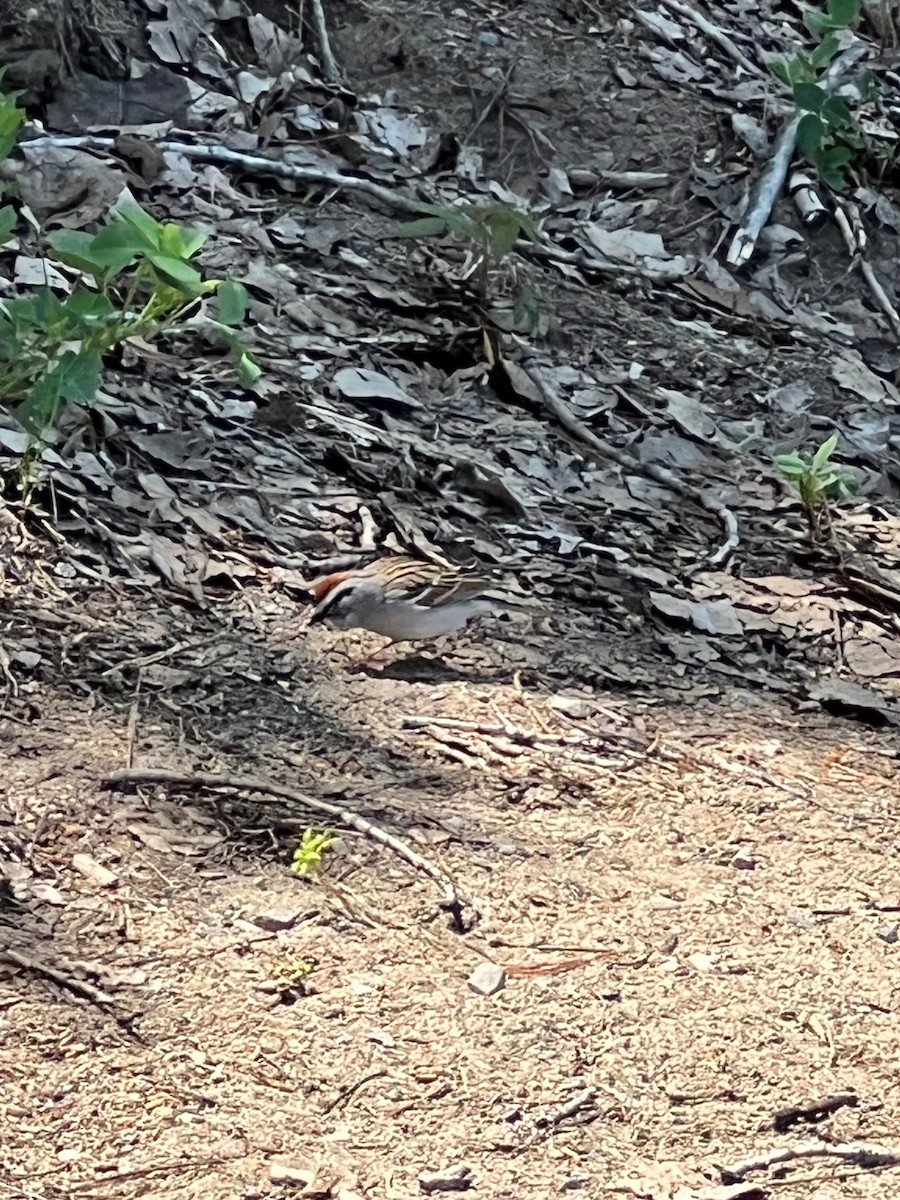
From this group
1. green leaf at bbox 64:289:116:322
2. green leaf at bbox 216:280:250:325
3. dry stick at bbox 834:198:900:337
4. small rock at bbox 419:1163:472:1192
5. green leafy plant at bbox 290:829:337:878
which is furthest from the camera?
dry stick at bbox 834:198:900:337

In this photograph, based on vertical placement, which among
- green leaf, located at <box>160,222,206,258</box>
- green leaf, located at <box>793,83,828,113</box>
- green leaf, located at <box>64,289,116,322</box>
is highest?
green leaf, located at <box>160,222,206,258</box>

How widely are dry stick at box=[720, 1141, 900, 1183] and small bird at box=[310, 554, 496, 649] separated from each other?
4.48ft

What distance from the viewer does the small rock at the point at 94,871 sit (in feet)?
7.27

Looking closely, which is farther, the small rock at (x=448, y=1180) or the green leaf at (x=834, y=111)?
the green leaf at (x=834, y=111)

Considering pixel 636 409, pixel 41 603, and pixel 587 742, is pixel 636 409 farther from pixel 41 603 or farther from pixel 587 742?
pixel 41 603

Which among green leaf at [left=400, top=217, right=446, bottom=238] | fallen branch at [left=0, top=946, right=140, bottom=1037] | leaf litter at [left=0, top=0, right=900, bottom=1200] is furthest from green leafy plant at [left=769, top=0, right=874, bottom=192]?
fallen branch at [left=0, top=946, right=140, bottom=1037]

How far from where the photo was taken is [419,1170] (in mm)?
1821

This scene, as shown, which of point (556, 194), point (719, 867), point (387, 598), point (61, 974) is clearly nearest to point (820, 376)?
point (556, 194)

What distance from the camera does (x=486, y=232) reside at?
4152 millimetres

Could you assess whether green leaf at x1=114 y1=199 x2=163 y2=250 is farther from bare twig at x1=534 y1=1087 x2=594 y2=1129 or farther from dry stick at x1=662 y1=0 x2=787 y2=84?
dry stick at x1=662 y1=0 x2=787 y2=84

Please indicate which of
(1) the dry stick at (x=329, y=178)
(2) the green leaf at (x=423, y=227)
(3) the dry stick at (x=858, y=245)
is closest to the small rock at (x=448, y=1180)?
(2) the green leaf at (x=423, y=227)

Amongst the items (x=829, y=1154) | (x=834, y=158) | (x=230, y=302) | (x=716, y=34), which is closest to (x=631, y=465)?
(x=230, y=302)

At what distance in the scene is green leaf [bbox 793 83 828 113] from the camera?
498cm

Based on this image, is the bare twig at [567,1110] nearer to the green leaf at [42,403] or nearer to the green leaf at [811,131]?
the green leaf at [42,403]
